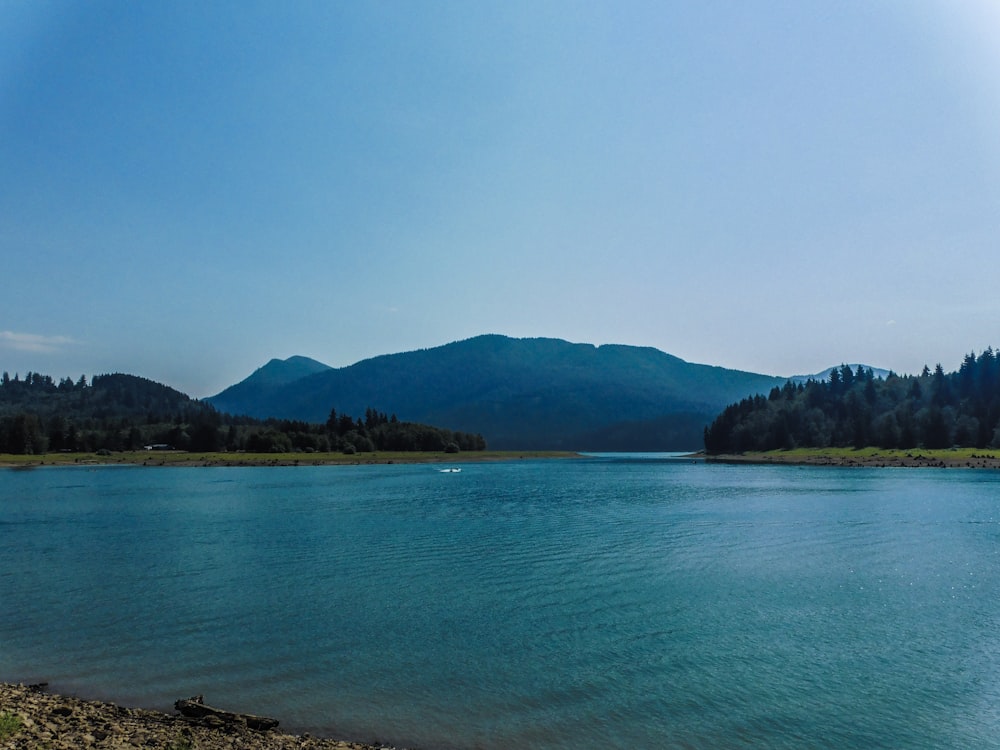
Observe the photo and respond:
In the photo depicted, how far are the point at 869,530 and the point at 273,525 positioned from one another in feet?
147

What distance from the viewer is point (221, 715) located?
15531 mm

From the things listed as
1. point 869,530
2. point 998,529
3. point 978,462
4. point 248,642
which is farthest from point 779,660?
point 978,462

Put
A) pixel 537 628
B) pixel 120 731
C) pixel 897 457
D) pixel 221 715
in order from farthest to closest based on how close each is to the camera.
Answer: pixel 897 457
pixel 537 628
pixel 221 715
pixel 120 731

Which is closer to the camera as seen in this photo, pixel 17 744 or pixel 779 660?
pixel 17 744

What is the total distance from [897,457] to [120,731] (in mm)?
172726

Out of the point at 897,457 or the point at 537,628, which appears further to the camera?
the point at 897,457

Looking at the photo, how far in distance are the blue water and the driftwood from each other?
607 mm

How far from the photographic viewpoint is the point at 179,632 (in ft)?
76.5

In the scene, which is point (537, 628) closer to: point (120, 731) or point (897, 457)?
point (120, 731)

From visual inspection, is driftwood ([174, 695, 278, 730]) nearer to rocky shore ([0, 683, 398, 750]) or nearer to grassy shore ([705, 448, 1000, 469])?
rocky shore ([0, 683, 398, 750])

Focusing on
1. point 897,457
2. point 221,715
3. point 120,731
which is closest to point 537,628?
point 221,715

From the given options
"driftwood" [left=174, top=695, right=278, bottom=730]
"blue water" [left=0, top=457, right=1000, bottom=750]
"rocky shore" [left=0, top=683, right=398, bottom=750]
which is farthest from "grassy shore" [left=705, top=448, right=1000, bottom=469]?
"rocky shore" [left=0, top=683, right=398, bottom=750]

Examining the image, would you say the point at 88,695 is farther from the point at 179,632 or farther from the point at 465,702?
the point at 465,702

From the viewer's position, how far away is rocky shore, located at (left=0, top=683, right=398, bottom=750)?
1353 centimetres
